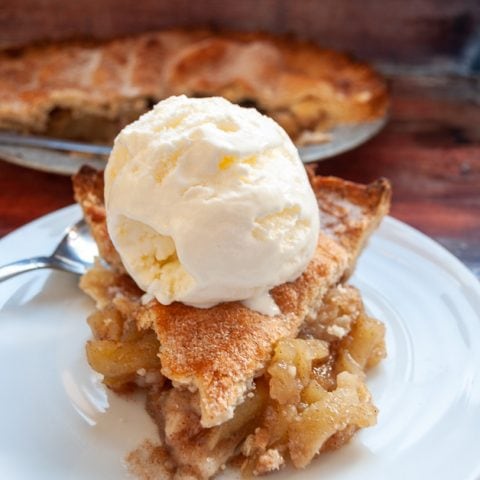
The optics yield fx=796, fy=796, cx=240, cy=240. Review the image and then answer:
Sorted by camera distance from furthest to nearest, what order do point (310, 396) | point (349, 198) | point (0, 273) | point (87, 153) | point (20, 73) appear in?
1. point (20, 73)
2. point (87, 153)
3. point (349, 198)
4. point (0, 273)
5. point (310, 396)

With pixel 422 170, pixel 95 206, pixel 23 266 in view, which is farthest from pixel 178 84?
pixel 23 266

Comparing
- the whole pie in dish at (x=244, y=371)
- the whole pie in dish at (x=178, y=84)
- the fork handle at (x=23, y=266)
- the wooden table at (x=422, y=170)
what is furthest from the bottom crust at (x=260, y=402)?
the whole pie in dish at (x=178, y=84)

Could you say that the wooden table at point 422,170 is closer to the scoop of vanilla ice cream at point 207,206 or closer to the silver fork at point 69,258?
the silver fork at point 69,258

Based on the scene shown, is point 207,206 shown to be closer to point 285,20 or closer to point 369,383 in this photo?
point 369,383

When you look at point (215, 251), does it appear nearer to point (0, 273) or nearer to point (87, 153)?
point (0, 273)

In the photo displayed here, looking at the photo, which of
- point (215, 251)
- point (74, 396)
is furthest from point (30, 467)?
point (215, 251)

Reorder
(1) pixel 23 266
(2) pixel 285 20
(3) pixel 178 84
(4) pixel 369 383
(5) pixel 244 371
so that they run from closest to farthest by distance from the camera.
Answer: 1. (5) pixel 244 371
2. (4) pixel 369 383
3. (1) pixel 23 266
4. (3) pixel 178 84
5. (2) pixel 285 20
